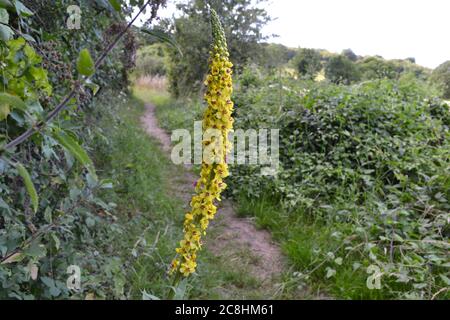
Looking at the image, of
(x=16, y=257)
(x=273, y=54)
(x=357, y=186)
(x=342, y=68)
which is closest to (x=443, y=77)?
(x=342, y=68)

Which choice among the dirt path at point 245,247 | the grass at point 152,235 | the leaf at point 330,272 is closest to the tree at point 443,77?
the dirt path at point 245,247

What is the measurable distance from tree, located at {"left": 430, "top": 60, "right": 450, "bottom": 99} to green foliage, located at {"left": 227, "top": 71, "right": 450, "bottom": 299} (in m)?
1.07

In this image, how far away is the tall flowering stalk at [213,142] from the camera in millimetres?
1316

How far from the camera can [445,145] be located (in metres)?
4.59

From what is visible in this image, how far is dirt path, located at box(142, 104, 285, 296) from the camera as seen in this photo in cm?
315

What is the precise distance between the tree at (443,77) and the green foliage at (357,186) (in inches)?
42.3

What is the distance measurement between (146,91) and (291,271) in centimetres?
1478

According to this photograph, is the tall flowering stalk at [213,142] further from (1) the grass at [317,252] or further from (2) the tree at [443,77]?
(2) the tree at [443,77]

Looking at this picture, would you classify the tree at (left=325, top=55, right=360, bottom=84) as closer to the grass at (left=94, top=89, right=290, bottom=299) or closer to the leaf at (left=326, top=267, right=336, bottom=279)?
the grass at (left=94, top=89, right=290, bottom=299)

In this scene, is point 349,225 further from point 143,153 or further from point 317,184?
point 143,153

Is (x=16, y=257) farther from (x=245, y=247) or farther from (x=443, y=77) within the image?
(x=443, y=77)

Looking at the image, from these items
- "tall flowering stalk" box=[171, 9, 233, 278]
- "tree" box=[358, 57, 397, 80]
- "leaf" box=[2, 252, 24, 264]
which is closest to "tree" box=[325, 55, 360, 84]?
"tree" box=[358, 57, 397, 80]

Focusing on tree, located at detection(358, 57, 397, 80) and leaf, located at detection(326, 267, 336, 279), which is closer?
leaf, located at detection(326, 267, 336, 279)

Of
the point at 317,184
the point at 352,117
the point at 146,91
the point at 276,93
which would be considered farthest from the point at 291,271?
the point at 146,91
